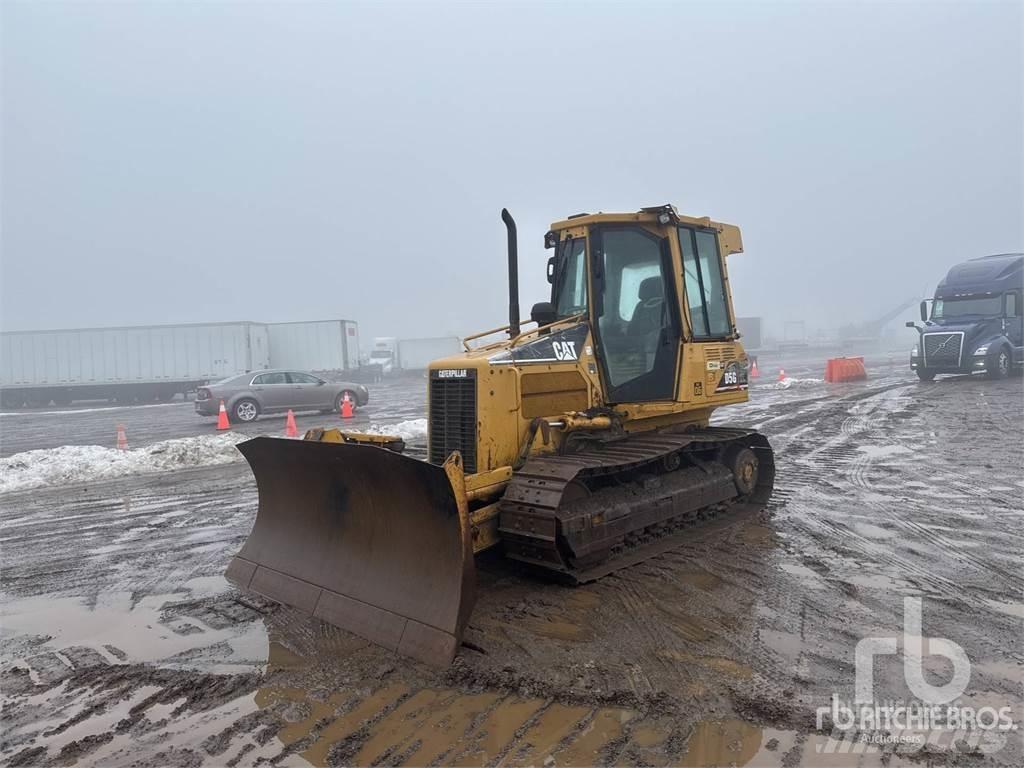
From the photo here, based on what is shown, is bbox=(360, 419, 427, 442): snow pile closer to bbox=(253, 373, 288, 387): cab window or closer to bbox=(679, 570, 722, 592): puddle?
bbox=(253, 373, 288, 387): cab window

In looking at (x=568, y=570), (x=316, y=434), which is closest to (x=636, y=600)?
(x=568, y=570)

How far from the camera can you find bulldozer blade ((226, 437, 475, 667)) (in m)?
3.99

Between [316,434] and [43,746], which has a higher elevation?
[316,434]

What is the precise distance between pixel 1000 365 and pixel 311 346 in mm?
26012

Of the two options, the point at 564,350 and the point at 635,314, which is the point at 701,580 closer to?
the point at 564,350

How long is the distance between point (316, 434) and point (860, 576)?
453 centimetres

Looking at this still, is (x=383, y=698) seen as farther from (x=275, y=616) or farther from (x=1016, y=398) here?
(x=1016, y=398)

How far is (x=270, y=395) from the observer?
18672mm

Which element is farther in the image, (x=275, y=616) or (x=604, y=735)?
Result: (x=275, y=616)

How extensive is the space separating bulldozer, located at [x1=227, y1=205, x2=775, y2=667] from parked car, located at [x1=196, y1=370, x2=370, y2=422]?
1351 centimetres

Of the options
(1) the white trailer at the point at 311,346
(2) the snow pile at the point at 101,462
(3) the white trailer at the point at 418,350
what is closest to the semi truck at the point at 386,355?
(3) the white trailer at the point at 418,350

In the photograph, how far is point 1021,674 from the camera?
3477mm

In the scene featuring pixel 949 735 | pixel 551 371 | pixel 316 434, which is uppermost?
pixel 551 371

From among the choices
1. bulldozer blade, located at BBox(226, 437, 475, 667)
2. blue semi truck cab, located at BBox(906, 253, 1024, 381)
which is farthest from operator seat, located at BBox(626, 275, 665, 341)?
blue semi truck cab, located at BBox(906, 253, 1024, 381)
